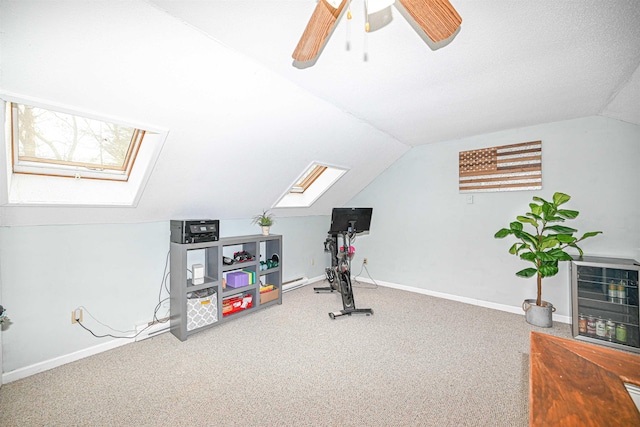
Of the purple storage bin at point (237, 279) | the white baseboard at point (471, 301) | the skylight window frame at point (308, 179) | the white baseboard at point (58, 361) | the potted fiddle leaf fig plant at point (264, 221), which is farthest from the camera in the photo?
the skylight window frame at point (308, 179)

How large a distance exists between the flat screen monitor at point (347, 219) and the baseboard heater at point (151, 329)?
7.37ft

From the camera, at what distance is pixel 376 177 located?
4.66 m

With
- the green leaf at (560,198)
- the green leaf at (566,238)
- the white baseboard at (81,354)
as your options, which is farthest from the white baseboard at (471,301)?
the white baseboard at (81,354)

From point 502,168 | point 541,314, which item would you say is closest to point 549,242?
point 541,314

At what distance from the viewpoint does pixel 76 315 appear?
233 centimetres

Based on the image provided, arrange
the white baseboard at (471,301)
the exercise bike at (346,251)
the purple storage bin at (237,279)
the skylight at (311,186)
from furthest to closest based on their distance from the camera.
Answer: the skylight at (311,186)
the exercise bike at (346,251)
the purple storage bin at (237,279)
the white baseboard at (471,301)

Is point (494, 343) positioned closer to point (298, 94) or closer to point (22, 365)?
point (298, 94)

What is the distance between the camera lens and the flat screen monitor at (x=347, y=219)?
3540mm

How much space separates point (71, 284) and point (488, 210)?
15.7 feet

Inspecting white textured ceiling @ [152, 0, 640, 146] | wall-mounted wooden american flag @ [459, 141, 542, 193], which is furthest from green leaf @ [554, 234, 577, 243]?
white textured ceiling @ [152, 0, 640, 146]

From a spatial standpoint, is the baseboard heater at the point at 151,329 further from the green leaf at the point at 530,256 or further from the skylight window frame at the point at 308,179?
the green leaf at the point at 530,256

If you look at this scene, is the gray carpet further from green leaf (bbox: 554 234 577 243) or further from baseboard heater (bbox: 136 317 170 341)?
green leaf (bbox: 554 234 577 243)

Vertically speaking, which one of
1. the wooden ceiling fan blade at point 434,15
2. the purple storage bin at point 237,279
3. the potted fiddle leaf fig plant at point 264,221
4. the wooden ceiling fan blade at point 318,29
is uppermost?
the wooden ceiling fan blade at point 318,29

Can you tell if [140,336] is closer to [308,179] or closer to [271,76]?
[271,76]
